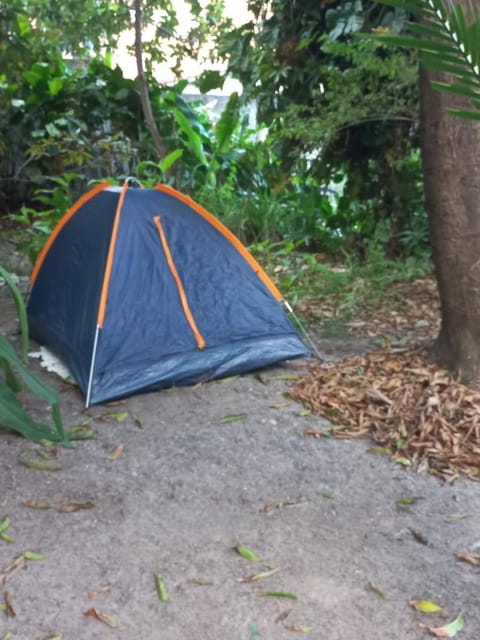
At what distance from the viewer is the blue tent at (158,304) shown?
4.37 m

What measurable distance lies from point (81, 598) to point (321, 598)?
79 cm

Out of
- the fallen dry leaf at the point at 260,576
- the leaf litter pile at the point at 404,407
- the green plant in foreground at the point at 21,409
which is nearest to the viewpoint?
the fallen dry leaf at the point at 260,576

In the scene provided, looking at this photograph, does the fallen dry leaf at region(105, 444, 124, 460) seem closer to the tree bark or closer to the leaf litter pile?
the leaf litter pile

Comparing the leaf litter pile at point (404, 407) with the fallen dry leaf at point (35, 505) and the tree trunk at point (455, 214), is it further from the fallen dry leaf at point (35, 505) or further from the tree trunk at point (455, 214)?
the fallen dry leaf at point (35, 505)

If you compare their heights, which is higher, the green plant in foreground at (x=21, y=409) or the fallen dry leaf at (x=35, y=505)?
the green plant in foreground at (x=21, y=409)

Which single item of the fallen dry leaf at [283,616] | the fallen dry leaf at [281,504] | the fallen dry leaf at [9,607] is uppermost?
the fallen dry leaf at [281,504]

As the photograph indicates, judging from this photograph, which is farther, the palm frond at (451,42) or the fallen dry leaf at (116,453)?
the fallen dry leaf at (116,453)

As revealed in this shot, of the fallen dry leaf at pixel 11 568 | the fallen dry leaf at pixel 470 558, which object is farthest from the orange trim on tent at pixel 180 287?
the fallen dry leaf at pixel 470 558

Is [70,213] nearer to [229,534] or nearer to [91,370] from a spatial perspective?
[91,370]

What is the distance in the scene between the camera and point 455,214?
3.82 metres

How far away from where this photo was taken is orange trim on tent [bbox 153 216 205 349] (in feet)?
14.8

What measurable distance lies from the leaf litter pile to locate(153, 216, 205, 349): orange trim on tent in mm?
628

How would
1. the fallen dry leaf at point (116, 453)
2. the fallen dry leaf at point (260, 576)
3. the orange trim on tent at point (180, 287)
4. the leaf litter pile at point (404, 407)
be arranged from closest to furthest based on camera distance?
1. the fallen dry leaf at point (260, 576)
2. the leaf litter pile at point (404, 407)
3. the fallen dry leaf at point (116, 453)
4. the orange trim on tent at point (180, 287)

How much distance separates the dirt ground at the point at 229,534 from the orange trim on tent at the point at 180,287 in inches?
22.3
